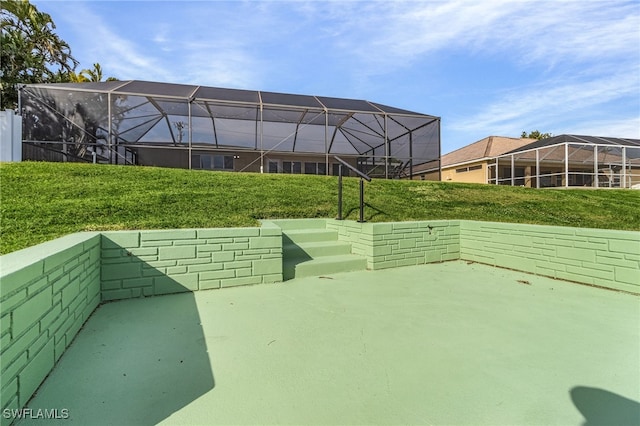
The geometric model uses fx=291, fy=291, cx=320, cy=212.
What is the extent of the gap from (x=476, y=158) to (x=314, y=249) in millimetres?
18419

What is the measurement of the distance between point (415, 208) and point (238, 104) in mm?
8109

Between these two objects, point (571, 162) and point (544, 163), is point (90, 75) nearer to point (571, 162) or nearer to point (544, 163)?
point (544, 163)

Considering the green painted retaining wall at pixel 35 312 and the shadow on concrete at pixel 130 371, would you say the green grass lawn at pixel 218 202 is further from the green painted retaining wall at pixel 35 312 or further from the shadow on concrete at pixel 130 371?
the shadow on concrete at pixel 130 371

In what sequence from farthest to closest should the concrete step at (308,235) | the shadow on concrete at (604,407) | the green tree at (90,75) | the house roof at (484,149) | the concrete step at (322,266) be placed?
1. the house roof at (484,149)
2. the green tree at (90,75)
3. the concrete step at (308,235)
4. the concrete step at (322,266)
5. the shadow on concrete at (604,407)

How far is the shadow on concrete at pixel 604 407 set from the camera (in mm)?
1464

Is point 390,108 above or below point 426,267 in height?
above

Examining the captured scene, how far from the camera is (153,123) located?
456 inches

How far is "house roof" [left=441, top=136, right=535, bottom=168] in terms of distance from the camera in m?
19.3

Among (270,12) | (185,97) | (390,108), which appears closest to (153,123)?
(185,97)

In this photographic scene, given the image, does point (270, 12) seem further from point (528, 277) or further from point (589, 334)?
point (589, 334)

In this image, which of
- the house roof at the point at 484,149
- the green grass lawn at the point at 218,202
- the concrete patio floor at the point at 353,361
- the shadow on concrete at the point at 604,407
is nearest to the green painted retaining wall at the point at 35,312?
the concrete patio floor at the point at 353,361

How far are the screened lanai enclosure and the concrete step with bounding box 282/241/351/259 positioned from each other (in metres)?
7.42

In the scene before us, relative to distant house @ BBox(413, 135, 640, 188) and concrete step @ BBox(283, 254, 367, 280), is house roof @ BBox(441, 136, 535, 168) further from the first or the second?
concrete step @ BBox(283, 254, 367, 280)

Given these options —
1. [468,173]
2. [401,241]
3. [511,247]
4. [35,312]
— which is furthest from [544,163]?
[35,312]
